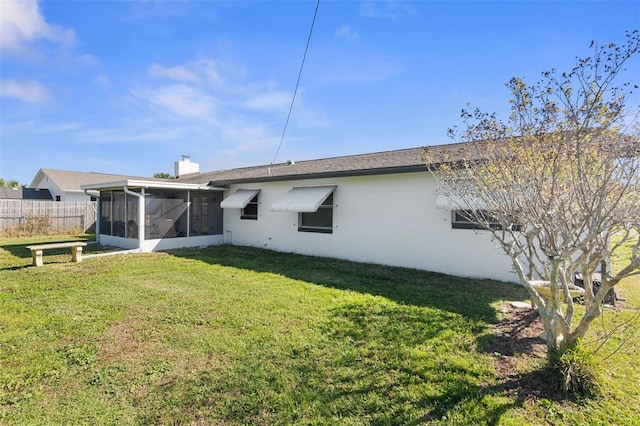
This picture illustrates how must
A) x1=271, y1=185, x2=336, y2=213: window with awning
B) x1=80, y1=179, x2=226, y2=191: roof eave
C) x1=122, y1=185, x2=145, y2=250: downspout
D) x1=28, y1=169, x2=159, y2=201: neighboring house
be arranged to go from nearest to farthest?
x1=271, y1=185, x2=336, y2=213: window with awning
x1=80, y1=179, x2=226, y2=191: roof eave
x1=122, y1=185, x2=145, y2=250: downspout
x1=28, y1=169, x2=159, y2=201: neighboring house

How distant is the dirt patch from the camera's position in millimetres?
4055

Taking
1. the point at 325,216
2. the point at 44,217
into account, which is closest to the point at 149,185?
the point at 325,216

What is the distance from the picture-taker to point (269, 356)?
507cm

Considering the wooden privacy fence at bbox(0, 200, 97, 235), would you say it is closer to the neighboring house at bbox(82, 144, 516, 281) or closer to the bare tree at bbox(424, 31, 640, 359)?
the neighboring house at bbox(82, 144, 516, 281)

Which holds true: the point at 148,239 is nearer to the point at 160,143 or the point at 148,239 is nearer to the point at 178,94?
the point at 178,94

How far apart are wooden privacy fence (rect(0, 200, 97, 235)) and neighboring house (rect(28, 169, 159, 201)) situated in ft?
16.7

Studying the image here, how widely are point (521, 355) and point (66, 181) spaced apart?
41.9 meters

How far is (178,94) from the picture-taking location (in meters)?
17.5

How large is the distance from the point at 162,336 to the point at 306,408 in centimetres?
359

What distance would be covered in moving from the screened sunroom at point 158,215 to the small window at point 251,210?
2059 mm

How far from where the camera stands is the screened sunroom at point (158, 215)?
632 inches

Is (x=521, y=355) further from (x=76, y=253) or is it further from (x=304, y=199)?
(x=76, y=253)

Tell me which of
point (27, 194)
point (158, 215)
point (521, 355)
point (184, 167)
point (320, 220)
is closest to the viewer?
point (521, 355)

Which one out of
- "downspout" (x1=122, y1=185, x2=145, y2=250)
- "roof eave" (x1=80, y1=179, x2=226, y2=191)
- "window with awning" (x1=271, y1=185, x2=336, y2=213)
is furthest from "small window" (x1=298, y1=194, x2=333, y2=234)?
"downspout" (x1=122, y1=185, x2=145, y2=250)
